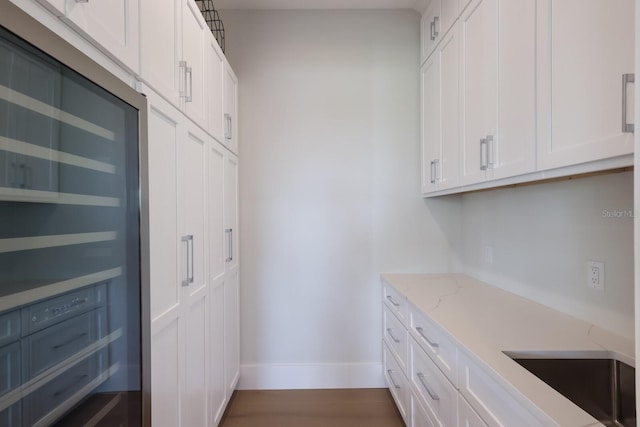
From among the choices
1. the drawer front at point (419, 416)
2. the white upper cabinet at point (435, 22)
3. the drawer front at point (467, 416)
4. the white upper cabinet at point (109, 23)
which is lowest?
the drawer front at point (419, 416)

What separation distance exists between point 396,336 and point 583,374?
112 cm

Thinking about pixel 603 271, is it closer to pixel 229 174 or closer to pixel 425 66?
pixel 425 66

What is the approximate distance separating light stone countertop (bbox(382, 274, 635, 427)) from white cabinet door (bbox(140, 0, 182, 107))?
1.39 meters

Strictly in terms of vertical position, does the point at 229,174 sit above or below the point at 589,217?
above

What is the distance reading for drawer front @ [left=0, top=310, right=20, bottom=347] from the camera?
62 centimetres

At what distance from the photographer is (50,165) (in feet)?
2.40

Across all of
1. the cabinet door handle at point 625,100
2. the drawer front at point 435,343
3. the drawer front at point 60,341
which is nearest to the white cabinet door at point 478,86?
the cabinet door handle at point 625,100

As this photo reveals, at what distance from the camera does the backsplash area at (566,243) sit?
1.23 metres

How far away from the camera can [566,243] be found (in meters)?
1.49

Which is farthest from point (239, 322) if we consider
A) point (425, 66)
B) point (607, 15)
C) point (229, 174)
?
point (607, 15)

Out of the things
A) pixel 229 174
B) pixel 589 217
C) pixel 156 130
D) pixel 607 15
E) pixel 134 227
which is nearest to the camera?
→ pixel 607 15

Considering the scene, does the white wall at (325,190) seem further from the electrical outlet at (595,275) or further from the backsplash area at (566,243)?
the electrical outlet at (595,275)

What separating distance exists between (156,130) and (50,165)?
518mm

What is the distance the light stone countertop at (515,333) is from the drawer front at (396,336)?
24 cm
